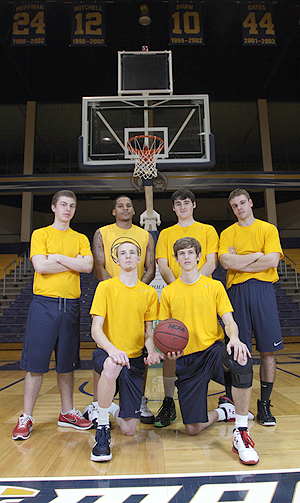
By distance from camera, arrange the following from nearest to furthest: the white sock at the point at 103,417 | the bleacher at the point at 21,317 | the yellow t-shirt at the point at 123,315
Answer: the white sock at the point at 103,417 → the yellow t-shirt at the point at 123,315 → the bleacher at the point at 21,317

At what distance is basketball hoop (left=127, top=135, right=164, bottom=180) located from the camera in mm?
5316

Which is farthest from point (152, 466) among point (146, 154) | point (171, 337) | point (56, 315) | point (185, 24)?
point (185, 24)

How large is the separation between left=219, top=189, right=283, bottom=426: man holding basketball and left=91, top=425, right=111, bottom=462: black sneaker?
1.43 meters

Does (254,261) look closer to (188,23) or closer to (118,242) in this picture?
(118,242)

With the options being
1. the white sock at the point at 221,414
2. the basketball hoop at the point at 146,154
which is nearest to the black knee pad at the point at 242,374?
the white sock at the point at 221,414

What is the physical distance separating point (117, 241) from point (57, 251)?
579mm

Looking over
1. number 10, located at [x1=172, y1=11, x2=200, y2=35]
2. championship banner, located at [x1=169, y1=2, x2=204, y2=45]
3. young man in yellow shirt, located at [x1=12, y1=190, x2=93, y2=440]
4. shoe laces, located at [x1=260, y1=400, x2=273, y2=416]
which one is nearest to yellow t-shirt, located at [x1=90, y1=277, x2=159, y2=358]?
young man in yellow shirt, located at [x1=12, y1=190, x2=93, y2=440]

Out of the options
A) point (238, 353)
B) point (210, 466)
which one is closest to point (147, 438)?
point (210, 466)

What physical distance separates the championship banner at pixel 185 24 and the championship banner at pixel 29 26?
321 centimetres

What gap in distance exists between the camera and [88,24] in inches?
343

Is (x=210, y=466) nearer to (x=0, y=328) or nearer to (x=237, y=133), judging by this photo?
(x=0, y=328)

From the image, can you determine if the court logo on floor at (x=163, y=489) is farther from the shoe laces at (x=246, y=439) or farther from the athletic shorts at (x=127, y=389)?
the athletic shorts at (x=127, y=389)

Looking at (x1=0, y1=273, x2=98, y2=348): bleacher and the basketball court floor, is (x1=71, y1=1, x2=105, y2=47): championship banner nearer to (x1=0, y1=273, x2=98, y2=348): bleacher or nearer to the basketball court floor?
(x1=0, y1=273, x2=98, y2=348): bleacher

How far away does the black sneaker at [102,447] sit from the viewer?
7.66ft
